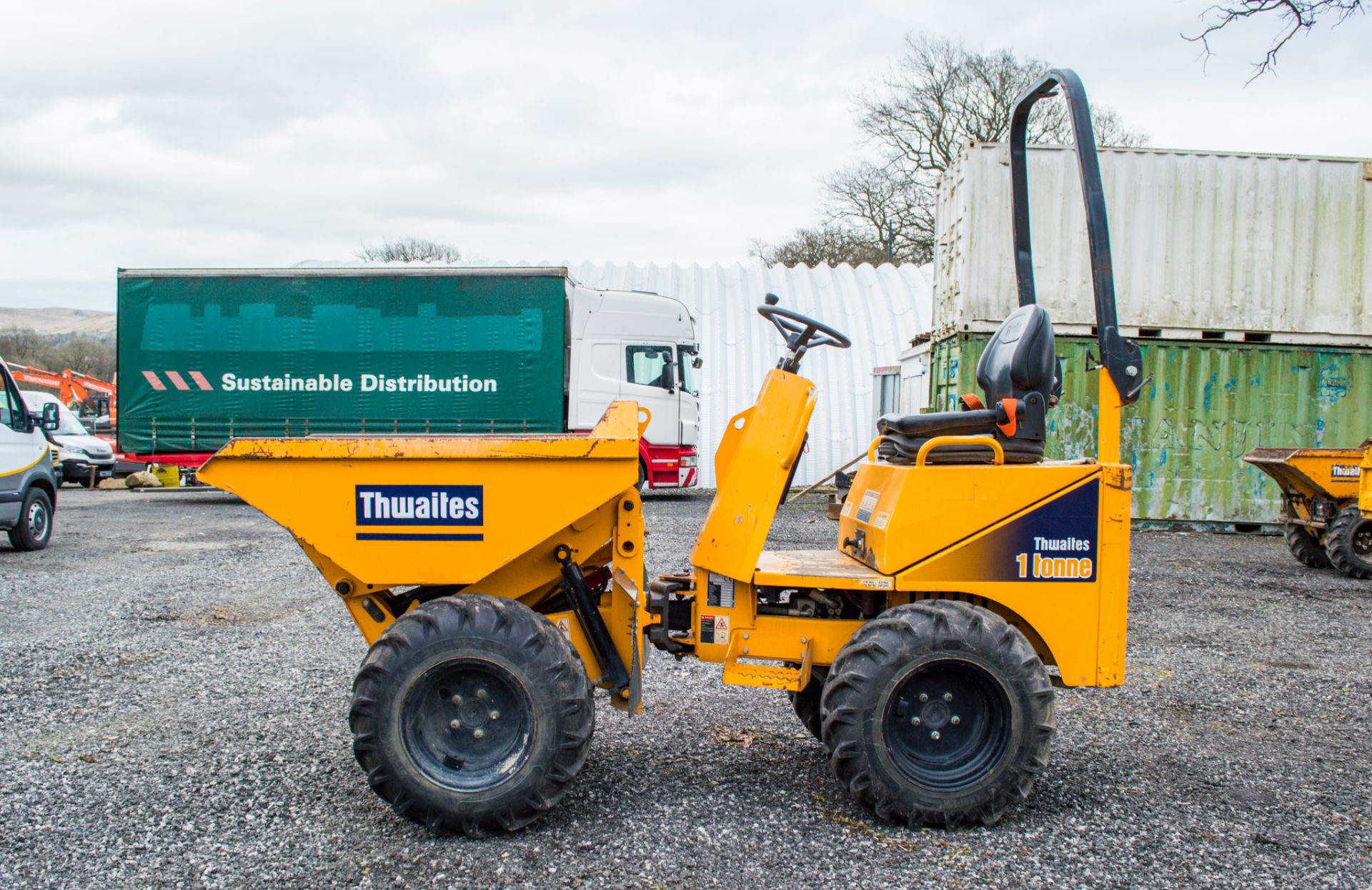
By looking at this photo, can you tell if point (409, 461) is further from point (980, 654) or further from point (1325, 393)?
point (1325, 393)

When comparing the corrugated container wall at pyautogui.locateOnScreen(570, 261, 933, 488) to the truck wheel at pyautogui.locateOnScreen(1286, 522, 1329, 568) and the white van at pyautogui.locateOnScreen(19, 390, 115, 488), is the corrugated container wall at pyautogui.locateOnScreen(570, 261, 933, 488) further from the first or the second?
the white van at pyautogui.locateOnScreen(19, 390, 115, 488)

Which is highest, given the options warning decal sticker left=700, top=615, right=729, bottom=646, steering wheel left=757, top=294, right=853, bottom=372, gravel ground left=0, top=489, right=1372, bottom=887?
steering wheel left=757, top=294, right=853, bottom=372

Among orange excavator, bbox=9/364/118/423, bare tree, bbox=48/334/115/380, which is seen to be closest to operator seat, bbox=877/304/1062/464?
orange excavator, bbox=9/364/118/423

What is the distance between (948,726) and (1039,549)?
0.74 metres

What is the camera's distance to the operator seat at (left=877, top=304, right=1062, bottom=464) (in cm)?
382

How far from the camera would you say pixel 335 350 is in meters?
15.1

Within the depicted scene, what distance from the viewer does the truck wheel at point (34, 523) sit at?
33.9ft

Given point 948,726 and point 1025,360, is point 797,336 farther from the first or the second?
point 948,726

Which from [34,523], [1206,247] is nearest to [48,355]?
[34,523]

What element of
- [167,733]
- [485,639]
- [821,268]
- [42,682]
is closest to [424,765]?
[485,639]

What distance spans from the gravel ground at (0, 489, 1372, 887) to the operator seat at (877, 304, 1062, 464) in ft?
4.42

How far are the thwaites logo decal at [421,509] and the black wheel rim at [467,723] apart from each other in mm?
486

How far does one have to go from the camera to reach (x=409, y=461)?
3545 millimetres

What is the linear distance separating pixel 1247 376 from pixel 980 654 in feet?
35.9
